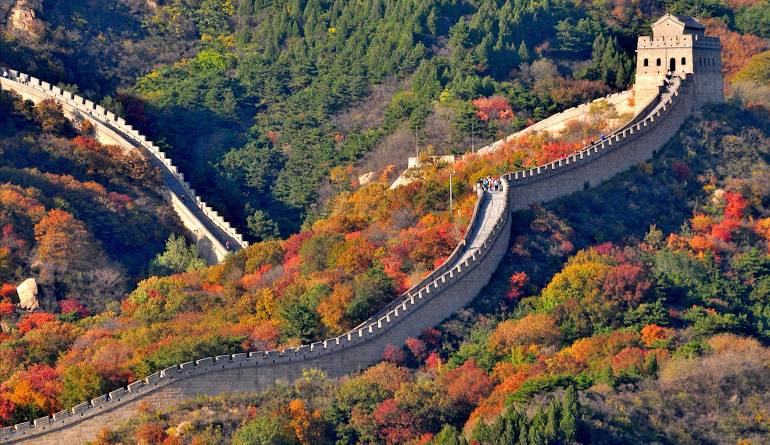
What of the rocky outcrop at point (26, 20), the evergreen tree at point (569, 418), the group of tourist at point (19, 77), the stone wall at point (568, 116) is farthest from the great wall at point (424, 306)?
the rocky outcrop at point (26, 20)

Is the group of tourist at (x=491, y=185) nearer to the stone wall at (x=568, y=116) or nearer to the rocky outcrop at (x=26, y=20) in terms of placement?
the stone wall at (x=568, y=116)

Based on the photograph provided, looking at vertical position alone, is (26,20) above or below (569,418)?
above

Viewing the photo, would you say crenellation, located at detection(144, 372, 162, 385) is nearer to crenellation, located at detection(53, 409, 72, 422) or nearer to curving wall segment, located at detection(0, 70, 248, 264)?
crenellation, located at detection(53, 409, 72, 422)

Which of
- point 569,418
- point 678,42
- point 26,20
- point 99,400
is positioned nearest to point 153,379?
point 99,400

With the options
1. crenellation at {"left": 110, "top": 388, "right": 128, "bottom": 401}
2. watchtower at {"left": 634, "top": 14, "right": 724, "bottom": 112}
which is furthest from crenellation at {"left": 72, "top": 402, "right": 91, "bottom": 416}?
watchtower at {"left": 634, "top": 14, "right": 724, "bottom": 112}

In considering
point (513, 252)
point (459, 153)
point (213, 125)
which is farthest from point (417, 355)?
point (213, 125)

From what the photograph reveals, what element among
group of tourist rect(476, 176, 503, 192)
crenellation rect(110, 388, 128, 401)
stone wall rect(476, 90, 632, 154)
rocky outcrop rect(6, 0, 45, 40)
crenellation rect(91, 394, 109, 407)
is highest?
rocky outcrop rect(6, 0, 45, 40)

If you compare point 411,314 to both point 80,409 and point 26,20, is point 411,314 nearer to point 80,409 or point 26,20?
point 80,409
